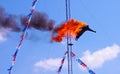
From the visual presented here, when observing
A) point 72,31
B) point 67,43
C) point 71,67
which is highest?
point 72,31

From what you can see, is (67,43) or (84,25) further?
(84,25)

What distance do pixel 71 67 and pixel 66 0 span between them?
40.0 ft

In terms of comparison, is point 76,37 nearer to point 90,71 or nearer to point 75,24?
point 75,24

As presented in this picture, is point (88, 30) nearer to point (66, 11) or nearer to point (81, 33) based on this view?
point (81, 33)

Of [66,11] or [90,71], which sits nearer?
[66,11]

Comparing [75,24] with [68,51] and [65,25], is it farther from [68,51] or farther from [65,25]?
[68,51]

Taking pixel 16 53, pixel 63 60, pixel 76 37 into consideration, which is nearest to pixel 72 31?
pixel 76 37

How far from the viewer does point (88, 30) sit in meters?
63.2

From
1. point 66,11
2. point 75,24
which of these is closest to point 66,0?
point 66,11

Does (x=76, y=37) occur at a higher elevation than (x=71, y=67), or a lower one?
higher

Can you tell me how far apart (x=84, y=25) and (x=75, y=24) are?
1.77m

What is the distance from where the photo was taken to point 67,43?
57125 mm

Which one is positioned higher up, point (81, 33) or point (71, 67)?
Answer: point (81, 33)

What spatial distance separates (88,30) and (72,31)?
338 centimetres
